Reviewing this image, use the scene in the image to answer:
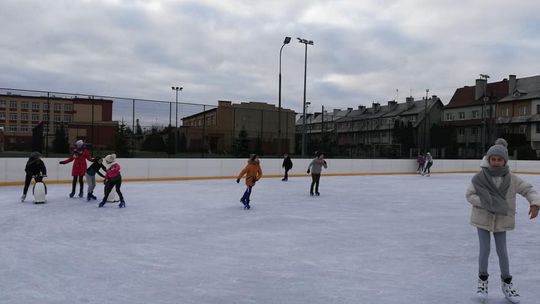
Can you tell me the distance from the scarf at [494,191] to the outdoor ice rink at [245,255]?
32.5 inches

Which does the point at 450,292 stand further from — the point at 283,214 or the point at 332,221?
the point at 283,214

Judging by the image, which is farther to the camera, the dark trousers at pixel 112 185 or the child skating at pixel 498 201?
the dark trousers at pixel 112 185

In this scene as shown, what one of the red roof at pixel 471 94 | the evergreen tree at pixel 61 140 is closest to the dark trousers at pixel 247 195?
the evergreen tree at pixel 61 140

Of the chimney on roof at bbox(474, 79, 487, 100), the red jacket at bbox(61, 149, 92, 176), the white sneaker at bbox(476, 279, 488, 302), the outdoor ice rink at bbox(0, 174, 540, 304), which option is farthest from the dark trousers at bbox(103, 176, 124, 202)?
the chimney on roof at bbox(474, 79, 487, 100)

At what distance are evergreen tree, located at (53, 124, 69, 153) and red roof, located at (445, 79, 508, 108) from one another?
5228cm

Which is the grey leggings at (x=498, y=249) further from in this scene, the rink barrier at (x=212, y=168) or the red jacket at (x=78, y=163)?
the rink barrier at (x=212, y=168)

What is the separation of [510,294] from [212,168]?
15816mm

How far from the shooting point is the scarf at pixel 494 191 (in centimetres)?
353

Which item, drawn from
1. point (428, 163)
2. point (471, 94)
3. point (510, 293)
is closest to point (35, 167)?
point (510, 293)

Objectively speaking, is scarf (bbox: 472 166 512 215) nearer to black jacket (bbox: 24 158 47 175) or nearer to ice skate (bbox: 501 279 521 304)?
ice skate (bbox: 501 279 521 304)

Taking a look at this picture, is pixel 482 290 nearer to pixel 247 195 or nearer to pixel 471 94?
pixel 247 195

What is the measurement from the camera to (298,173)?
2145 cm

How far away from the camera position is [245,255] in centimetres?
527

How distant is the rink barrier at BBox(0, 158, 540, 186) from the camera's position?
14.7 metres
